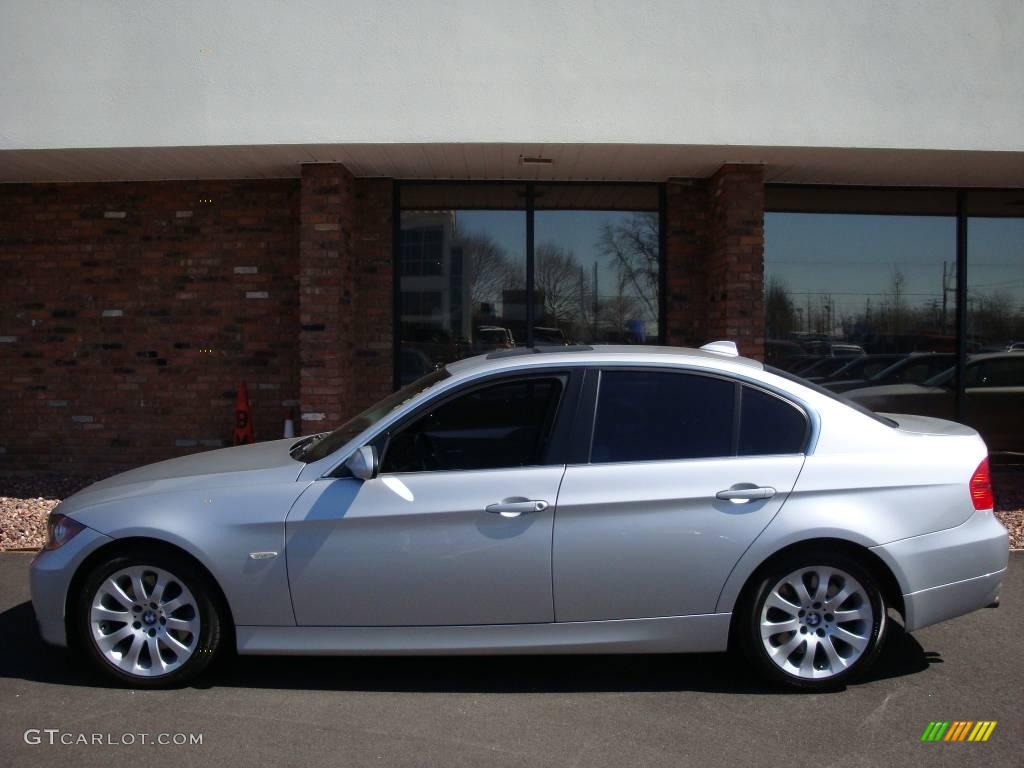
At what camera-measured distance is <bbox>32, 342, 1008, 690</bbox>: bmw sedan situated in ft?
13.9

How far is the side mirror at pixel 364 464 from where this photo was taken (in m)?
4.26

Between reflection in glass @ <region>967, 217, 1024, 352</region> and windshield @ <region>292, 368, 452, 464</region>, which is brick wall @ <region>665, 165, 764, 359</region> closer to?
reflection in glass @ <region>967, 217, 1024, 352</region>

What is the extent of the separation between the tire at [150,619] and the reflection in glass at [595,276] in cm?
545

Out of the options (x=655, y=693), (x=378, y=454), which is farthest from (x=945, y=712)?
(x=378, y=454)

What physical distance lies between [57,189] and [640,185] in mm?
5909

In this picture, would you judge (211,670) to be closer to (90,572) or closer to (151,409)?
(90,572)

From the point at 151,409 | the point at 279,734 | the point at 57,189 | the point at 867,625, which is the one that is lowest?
the point at 279,734

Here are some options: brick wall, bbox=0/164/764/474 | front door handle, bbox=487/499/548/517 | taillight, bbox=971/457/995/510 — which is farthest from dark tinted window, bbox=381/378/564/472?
brick wall, bbox=0/164/764/474

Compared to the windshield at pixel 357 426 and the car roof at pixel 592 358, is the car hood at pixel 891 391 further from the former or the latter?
the windshield at pixel 357 426

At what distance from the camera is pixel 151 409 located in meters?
9.32

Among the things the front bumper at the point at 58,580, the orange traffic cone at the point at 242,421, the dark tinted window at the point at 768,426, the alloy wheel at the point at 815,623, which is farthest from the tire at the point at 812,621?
the orange traffic cone at the point at 242,421

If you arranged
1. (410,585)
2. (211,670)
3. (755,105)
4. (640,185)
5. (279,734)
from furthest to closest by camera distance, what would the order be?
(640,185) → (755,105) → (211,670) → (410,585) → (279,734)

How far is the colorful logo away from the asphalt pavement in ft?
0.12

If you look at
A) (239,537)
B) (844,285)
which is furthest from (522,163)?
(239,537)
